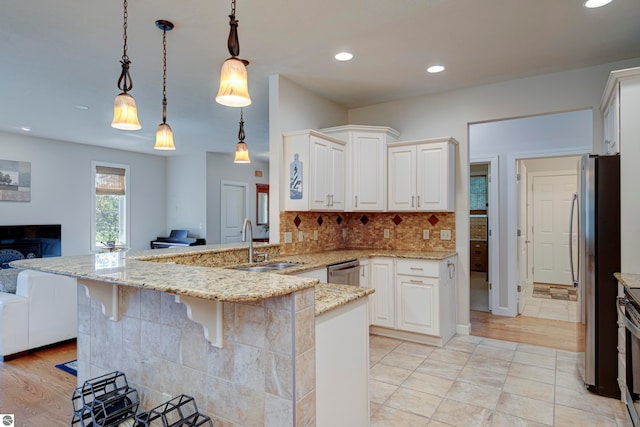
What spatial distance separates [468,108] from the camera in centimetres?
411

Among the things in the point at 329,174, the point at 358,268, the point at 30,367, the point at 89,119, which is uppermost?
the point at 89,119

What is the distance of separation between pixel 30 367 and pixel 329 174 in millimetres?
3238

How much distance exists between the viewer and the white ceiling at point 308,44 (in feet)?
8.18

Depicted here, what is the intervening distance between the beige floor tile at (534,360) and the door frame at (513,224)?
1376 millimetres

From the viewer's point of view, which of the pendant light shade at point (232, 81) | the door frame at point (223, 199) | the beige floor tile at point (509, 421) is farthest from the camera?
the door frame at point (223, 199)

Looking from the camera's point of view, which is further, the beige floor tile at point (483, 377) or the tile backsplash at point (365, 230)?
the tile backsplash at point (365, 230)

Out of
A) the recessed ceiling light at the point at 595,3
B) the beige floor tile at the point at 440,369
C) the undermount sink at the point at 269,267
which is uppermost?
the recessed ceiling light at the point at 595,3

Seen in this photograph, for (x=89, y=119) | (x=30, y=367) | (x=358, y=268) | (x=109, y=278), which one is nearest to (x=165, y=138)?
(x=109, y=278)

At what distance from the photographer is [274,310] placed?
4.50 feet

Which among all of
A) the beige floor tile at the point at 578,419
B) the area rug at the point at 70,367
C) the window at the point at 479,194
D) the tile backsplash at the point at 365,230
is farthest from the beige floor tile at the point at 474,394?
the window at the point at 479,194

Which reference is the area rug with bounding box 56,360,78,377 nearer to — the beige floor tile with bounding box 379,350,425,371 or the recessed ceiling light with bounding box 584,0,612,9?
the beige floor tile with bounding box 379,350,425,371

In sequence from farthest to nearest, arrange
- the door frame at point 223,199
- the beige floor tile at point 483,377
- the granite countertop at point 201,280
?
the door frame at point 223,199, the beige floor tile at point 483,377, the granite countertop at point 201,280

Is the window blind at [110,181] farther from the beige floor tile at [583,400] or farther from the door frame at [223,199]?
the beige floor tile at [583,400]

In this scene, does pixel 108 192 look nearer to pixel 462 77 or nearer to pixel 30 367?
pixel 30 367
